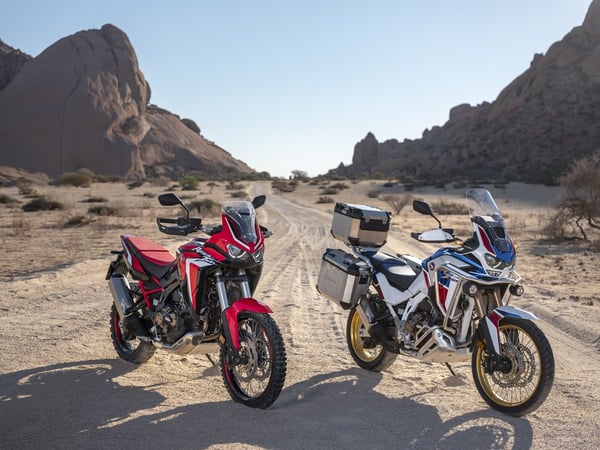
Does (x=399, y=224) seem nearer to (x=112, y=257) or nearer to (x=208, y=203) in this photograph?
(x=208, y=203)

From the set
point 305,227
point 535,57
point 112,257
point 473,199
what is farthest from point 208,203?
point 535,57

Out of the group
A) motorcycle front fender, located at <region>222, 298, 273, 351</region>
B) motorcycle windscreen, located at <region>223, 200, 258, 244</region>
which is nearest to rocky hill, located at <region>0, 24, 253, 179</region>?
motorcycle windscreen, located at <region>223, 200, 258, 244</region>

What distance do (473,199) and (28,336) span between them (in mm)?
4872

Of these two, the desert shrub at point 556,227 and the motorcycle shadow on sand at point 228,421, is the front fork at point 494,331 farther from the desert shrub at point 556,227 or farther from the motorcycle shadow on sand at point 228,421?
the desert shrub at point 556,227

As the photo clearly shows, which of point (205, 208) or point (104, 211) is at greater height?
point (205, 208)

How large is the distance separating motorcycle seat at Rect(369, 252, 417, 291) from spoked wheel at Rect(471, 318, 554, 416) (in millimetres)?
914

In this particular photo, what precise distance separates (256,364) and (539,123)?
232 ft

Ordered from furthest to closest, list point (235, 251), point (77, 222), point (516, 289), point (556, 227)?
point (77, 222), point (556, 227), point (516, 289), point (235, 251)

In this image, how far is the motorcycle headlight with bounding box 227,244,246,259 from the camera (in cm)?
448

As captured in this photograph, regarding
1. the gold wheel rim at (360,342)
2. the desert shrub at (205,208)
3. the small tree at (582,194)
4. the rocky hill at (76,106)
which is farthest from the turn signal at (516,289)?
the rocky hill at (76,106)

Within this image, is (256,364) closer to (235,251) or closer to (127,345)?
(235,251)

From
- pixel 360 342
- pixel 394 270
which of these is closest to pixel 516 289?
pixel 394 270

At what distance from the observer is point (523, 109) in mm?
71750

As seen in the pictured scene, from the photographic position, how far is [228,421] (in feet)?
13.9
